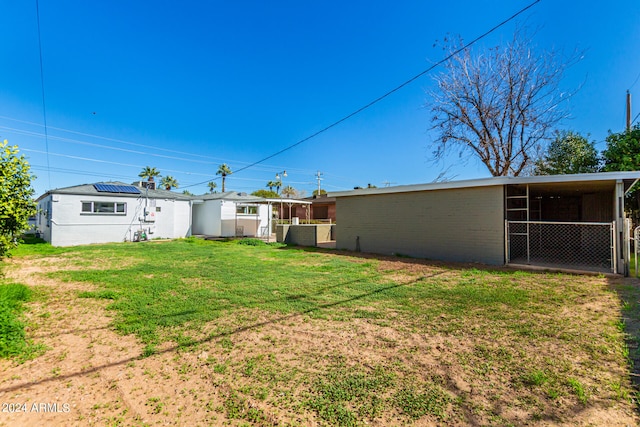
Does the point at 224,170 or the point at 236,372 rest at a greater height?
the point at 224,170

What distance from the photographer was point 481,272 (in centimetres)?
773

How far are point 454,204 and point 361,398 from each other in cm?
872

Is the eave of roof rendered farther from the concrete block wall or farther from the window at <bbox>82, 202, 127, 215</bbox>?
the concrete block wall

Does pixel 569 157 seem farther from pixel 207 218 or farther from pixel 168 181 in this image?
pixel 168 181

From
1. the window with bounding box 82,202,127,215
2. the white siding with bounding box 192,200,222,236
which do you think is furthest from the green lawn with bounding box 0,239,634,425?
the white siding with bounding box 192,200,222,236

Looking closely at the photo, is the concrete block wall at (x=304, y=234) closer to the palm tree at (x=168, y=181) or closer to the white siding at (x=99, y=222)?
the white siding at (x=99, y=222)

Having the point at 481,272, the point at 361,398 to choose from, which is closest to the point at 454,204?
the point at 481,272

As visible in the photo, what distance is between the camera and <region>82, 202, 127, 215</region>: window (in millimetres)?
16219

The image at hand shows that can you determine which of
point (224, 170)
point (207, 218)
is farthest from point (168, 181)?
point (207, 218)

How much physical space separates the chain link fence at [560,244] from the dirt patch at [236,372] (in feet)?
24.3

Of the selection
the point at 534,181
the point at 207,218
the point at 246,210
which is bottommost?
the point at 207,218

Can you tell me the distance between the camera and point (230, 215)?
824 inches

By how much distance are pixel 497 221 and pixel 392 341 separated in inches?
283

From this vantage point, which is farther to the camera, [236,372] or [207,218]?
[207,218]
